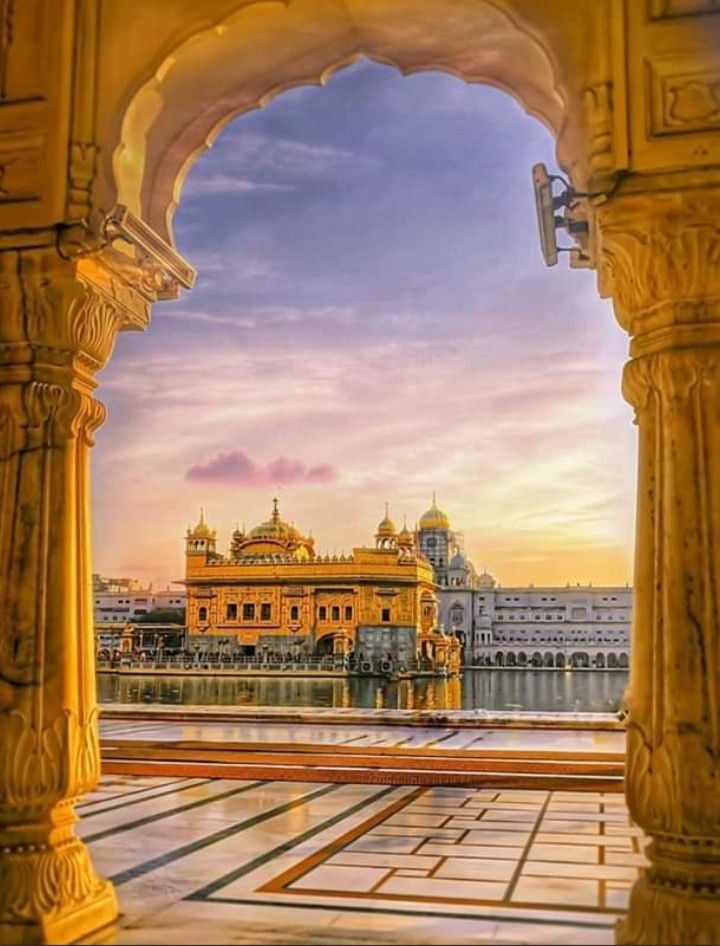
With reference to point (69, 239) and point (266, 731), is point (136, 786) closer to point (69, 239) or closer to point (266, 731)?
point (266, 731)

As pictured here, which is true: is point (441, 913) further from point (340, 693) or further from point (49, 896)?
point (340, 693)

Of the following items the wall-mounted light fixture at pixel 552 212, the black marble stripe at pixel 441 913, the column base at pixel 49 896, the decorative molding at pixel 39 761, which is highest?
the wall-mounted light fixture at pixel 552 212

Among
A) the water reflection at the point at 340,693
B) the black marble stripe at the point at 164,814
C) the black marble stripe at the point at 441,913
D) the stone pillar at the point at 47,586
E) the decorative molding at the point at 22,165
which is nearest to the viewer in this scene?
the stone pillar at the point at 47,586

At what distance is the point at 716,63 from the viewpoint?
2.11m

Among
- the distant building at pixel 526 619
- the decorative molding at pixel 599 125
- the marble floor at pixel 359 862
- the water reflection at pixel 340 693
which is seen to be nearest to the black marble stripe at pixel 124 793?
the marble floor at pixel 359 862

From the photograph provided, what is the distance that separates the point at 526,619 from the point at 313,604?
770 inches

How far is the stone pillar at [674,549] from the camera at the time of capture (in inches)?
72.7

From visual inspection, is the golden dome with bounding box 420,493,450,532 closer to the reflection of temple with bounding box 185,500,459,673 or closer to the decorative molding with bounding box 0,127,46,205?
the reflection of temple with bounding box 185,500,459,673

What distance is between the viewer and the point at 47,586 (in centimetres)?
225

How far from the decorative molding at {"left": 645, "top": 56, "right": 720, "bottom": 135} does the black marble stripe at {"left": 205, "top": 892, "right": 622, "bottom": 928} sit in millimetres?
1708

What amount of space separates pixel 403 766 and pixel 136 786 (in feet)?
4.33

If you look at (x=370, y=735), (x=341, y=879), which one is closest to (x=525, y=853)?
(x=341, y=879)

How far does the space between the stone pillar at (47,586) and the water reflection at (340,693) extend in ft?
69.9

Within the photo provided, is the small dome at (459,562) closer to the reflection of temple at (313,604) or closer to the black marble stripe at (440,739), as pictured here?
the reflection of temple at (313,604)
